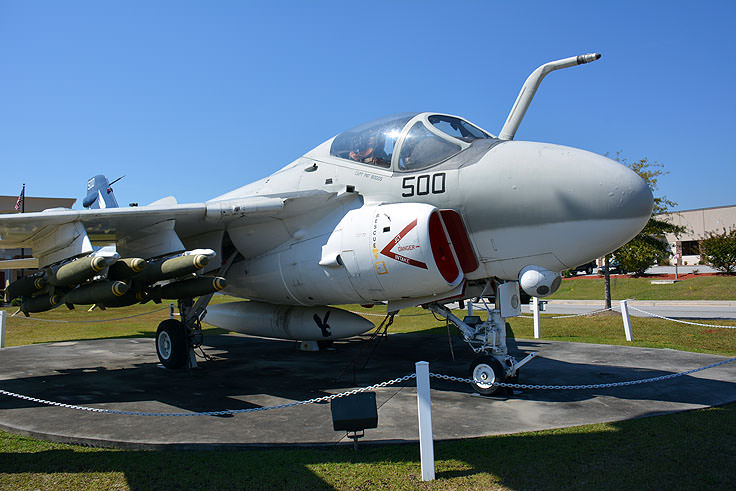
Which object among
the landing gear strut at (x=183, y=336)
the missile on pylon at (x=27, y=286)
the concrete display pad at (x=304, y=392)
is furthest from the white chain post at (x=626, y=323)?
the missile on pylon at (x=27, y=286)

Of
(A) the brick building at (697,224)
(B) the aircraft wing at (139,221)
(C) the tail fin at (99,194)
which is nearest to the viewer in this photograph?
(B) the aircraft wing at (139,221)

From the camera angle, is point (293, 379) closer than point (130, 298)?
No

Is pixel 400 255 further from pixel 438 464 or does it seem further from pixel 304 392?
pixel 438 464

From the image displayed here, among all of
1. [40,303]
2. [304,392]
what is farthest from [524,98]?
[40,303]

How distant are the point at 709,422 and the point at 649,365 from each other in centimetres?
357

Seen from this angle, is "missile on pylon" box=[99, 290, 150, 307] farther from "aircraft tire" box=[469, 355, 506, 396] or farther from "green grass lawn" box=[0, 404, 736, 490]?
"aircraft tire" box=[469, 355, 506, 396]

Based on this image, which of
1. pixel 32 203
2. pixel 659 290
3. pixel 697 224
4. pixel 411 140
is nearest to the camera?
pixel 411 140

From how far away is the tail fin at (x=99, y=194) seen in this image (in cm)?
1405

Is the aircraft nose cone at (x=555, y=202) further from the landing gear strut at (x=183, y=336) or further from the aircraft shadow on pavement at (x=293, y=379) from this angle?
the landing gear strut at (x=183, y=336)

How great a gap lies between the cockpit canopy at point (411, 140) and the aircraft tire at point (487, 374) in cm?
277

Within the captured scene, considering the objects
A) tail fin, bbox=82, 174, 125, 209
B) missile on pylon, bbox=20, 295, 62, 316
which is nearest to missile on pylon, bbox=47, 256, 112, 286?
missile on pylon, bbox=20, 295, 62, 316

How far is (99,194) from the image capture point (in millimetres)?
14203

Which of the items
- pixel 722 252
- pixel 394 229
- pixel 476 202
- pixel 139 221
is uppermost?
pixel 139 221

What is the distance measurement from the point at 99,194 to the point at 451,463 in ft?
43.6
